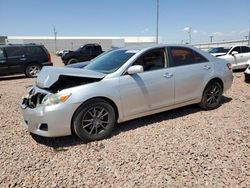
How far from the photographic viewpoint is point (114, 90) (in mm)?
4043

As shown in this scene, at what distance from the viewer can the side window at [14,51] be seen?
40.0 feet

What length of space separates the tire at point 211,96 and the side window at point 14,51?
33.3 ft

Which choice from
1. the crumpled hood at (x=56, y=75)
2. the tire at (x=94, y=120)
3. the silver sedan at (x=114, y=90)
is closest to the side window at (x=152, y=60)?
the silver sedan at (x=114, y=90)

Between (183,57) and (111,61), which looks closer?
(111,61)

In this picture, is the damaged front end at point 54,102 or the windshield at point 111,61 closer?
the damaged front end at point 54,102

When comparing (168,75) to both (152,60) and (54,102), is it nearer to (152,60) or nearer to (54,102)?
(152,60)

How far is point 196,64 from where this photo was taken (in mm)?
5137

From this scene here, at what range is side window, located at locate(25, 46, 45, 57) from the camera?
12626 mm

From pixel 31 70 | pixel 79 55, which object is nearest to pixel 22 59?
pixel 31 70

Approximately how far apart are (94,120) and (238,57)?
33.6 ft

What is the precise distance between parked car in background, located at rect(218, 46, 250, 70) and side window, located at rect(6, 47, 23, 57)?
32.7 feet

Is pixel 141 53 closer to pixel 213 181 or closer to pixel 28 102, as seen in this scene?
pixel 28 102

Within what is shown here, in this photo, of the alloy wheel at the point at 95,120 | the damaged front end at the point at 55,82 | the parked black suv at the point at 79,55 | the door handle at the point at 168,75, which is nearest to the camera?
the damaged front end at the point at 55,82

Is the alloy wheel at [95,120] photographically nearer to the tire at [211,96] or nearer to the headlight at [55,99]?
the headlight at [55,99]
